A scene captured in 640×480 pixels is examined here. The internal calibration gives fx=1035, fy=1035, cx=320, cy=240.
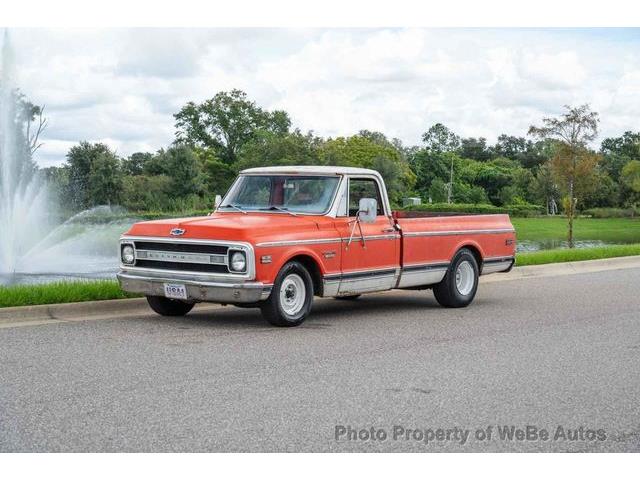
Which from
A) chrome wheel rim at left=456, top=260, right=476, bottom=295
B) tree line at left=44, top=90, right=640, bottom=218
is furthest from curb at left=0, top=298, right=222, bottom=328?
tree line at left=44, top=90, right=640, bottom=218

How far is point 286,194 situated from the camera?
13.4m

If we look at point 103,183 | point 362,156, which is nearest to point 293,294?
point 103,183

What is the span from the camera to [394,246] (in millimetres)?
13562

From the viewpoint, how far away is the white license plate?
11875 millimetres

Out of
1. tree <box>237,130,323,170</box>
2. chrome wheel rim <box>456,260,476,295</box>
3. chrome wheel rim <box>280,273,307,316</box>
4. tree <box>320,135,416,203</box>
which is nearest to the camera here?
chrome wheel rim <box>280,273,307,316</box>

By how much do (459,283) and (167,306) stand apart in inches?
170

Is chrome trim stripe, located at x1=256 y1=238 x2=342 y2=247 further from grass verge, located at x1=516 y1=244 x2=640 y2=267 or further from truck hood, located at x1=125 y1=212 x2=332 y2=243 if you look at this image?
grass verge, located at x1=516 y1=244 x2=640 y2=267

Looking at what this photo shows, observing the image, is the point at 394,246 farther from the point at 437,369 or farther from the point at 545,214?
the point at 545,214

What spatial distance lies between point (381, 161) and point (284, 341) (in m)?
71.4

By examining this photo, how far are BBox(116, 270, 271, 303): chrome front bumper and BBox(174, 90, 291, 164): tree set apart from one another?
90.3 m

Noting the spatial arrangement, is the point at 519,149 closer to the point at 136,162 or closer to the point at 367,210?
the point at 136,162

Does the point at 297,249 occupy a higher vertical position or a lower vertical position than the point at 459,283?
higher

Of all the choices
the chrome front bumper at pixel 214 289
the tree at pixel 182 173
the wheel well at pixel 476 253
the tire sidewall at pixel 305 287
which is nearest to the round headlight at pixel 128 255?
the chrome front bumper at pixel 214 289

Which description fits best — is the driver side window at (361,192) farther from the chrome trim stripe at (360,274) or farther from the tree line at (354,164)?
the tree line at (354,164)
